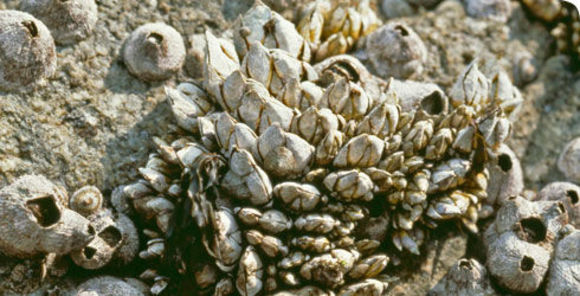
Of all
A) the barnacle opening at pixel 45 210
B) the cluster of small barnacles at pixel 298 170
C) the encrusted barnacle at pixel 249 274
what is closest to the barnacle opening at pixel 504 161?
the cluster of small barnacles at pixel 298 170

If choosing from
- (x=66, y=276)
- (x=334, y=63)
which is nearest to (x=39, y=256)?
(x=66, y=276)

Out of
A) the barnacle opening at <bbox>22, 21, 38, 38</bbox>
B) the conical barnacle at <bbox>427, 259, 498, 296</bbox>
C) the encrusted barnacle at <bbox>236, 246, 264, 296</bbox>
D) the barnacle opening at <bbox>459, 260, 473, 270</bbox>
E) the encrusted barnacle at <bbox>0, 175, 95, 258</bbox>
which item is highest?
the barnacle opening at <bbox>22, 21, 38, 38</bbox>

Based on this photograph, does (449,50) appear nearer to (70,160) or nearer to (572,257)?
(572,257)

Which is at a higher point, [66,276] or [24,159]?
[24,159]

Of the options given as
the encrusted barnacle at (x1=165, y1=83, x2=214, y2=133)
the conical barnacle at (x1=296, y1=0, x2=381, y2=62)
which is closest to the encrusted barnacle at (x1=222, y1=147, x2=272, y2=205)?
the encrusted barnacle at (x1=165, y1=83, x2=214, y2=133)

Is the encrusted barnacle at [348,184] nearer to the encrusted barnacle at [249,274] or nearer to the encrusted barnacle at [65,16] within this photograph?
the encrusted barnacle at [249,274]

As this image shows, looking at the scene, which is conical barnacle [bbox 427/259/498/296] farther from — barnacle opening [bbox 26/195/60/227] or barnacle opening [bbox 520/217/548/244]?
barnacle opening [bbox 26/195/60/227]
